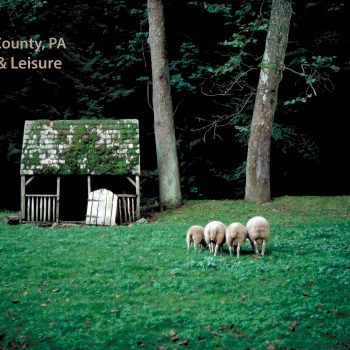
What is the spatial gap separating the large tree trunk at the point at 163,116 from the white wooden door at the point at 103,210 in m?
2.74

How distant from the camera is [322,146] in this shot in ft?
86.4

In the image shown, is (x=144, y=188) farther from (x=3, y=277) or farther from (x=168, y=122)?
(x=3, y=277)

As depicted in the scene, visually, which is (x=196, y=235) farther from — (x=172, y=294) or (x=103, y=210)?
(x=103, y=210)

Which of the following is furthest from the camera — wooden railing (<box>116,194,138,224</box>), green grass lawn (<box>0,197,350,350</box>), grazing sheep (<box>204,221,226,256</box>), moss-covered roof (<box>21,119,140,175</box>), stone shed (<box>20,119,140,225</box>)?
moss-covered roof (<box>21,119,140,175</box>)

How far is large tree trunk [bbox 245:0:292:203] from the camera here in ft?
65.2

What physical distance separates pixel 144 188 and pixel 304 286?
19.4 meters

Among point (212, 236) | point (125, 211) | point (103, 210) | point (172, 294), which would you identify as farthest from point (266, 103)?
point (172, 294)

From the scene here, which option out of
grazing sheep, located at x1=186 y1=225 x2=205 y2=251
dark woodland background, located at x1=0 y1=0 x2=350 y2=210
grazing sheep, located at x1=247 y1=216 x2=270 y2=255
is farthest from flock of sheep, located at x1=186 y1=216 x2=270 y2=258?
dark woodland background, located at x1=0 y1=0 x2=350 y2=210

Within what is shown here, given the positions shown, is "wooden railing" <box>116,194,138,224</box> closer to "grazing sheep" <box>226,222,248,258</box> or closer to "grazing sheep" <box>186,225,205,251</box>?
"grazing sheep" <box>186,225,205,251</box>

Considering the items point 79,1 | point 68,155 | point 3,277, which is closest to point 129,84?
point 79,1

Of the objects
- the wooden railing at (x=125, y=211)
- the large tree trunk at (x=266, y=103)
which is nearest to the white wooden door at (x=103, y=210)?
the wooden railing at (x=125, y=211)

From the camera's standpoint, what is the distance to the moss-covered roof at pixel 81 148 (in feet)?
67.3

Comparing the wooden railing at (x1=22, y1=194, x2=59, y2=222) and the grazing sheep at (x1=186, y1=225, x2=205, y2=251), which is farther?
the wooden railing at (x1=22, y1=194, x2=59, y2=222)

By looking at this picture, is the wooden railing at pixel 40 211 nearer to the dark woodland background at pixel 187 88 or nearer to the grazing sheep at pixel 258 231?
the dark woodland background at pixel 187 88
